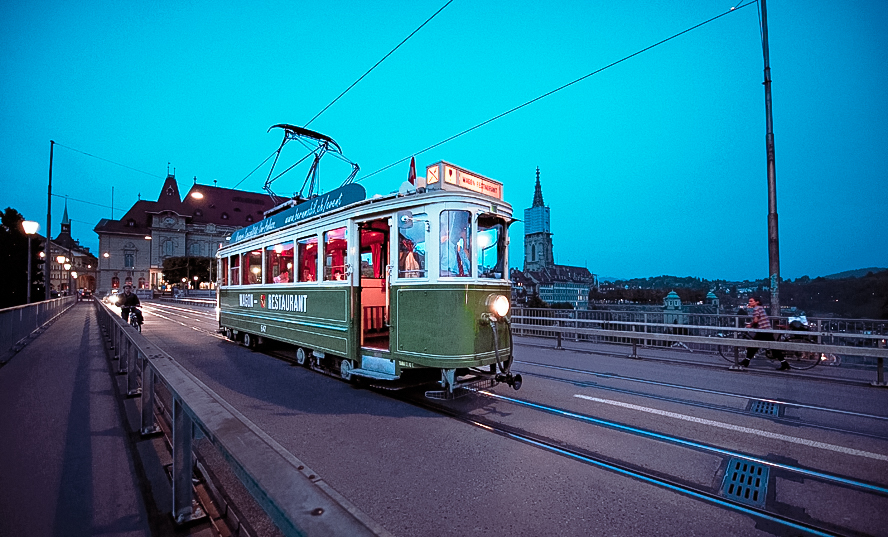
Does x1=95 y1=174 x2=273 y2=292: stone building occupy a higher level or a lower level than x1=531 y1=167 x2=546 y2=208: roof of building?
lower

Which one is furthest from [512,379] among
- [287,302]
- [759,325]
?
[759,325]

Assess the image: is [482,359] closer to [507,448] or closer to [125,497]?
[507,448]

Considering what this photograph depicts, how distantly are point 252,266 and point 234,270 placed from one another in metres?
1.82

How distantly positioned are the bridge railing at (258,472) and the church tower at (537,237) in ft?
489

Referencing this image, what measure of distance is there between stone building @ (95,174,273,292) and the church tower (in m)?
101

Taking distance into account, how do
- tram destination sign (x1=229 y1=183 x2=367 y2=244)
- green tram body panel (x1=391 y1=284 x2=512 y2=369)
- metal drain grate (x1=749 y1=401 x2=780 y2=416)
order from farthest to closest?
tram destination sign (x1=229 y1=183 x2=367 y2=244)
green tram body panel (x1=391 y1=284 x2=512 y2=369)
metal drain grate (x1=749 y1=401 x2=780 y2=416)

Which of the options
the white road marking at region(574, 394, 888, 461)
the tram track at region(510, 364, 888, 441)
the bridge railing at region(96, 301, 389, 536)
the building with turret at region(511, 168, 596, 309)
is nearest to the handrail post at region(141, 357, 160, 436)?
the bridge railing at region(96, 301, 389, 536)

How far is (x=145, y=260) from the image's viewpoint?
81000mm

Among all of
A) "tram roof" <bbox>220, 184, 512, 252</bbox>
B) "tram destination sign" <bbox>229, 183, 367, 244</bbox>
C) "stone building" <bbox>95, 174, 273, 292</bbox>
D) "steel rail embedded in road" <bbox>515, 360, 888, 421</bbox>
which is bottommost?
"steel rail embedded in road" <bbox>515, 360, 888, 421</bbox>

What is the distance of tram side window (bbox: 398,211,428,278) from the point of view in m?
6.71

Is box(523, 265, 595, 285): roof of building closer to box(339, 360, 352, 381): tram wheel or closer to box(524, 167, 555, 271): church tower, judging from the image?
box(524, 167, 555, 271): church tower

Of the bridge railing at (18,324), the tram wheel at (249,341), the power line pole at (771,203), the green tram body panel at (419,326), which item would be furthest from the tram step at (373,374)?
the power line pole at (771,203)

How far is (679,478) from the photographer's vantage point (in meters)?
4.07

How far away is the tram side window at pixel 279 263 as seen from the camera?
989 centimetres
